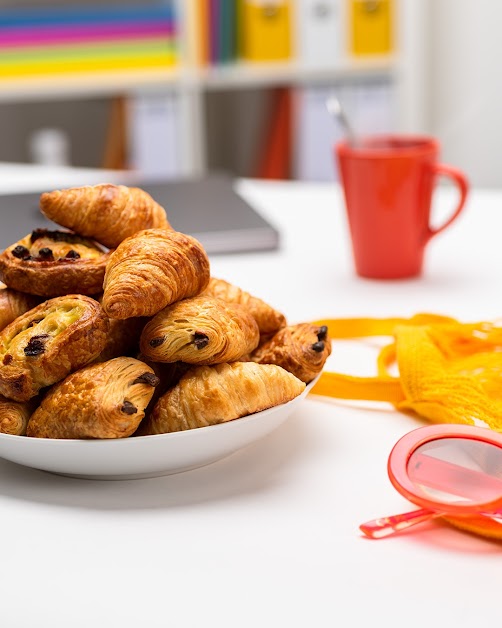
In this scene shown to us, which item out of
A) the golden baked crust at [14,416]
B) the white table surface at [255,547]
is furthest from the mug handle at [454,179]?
the golden baked crust at [14,416]

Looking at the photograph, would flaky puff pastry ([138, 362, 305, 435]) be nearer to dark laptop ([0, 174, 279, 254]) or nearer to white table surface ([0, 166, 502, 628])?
white table surface ([0, 166, 502, 628])

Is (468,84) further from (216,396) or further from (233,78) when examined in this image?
(216,396)

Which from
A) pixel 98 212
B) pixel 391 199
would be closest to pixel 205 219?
pixel 391 199

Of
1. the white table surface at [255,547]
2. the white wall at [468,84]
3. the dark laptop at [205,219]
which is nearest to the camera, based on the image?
the white table surface at [255,547]

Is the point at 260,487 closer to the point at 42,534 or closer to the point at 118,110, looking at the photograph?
the point at 42,534

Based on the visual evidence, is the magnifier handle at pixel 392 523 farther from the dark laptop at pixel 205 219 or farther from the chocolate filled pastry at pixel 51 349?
the dark laptop at pixel 205 219

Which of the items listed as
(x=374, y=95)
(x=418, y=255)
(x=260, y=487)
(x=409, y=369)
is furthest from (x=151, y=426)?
(x=374, y=95)

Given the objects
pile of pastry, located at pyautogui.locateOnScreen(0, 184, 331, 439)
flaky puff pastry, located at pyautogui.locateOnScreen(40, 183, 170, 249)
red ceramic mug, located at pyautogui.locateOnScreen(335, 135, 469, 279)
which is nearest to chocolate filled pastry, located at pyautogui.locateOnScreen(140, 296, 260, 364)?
pile of pastry, located at pyautogui.locateOnScreen(0, 184, 331, 439)
